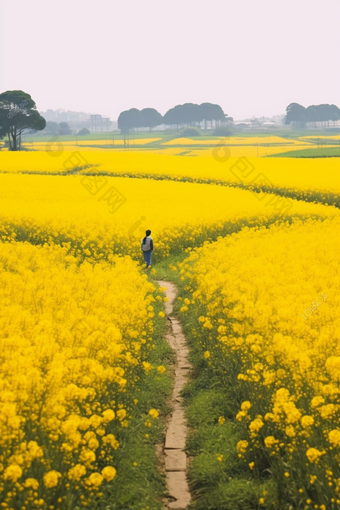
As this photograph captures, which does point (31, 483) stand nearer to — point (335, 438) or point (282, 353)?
point (335, 438)

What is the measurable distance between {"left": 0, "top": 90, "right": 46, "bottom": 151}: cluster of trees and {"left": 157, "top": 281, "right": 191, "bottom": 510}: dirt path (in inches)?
3049

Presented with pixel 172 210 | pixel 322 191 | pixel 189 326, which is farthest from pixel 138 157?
pixel 189 326

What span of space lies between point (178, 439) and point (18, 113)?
81912 millimetres

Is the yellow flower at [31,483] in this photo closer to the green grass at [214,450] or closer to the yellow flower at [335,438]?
the green grass at [214,450]

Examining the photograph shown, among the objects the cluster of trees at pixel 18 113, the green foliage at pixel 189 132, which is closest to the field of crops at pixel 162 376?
the cluster of trees at pixel 18 113

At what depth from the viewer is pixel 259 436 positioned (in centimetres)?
694

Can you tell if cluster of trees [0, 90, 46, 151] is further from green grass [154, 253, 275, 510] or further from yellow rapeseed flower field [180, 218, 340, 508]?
green grass [154, 253, 275, 510]

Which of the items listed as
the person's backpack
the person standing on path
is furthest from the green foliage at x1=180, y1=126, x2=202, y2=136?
the person's backpack

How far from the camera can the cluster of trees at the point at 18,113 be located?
8469 centimetres

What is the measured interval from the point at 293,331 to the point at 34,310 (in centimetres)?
400

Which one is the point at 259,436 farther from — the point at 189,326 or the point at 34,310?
the point at 189,326

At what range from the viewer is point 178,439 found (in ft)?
26.4

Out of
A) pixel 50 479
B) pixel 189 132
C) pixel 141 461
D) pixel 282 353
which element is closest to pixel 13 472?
pixel 50 479

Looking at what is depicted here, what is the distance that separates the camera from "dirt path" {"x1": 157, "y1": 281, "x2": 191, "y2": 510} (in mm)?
6875
